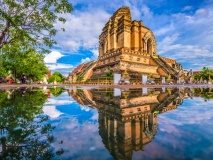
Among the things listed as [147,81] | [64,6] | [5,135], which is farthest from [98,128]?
[147,81]

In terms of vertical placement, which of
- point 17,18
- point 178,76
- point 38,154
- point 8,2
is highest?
point 8,2

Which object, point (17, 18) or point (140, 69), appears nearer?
point (17, 18)

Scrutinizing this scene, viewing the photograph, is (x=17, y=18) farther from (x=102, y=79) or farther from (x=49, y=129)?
(x=102, y=79)

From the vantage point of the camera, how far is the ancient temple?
81.3ft

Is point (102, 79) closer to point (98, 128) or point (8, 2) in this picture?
point (8, 2)

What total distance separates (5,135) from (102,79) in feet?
76.6

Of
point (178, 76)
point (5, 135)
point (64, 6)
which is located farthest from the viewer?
point (178, 76)

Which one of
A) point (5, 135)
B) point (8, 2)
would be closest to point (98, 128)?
point (5, 135)

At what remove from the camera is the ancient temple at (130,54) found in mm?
24781

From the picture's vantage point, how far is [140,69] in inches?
1048

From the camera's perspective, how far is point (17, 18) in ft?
22.5

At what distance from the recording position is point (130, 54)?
26.1 metres

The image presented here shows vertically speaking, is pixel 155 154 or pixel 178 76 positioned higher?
pixel 178 76

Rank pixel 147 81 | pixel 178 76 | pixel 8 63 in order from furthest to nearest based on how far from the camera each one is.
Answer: pixel 178 76
pixel 8 63
pixel 147 81
